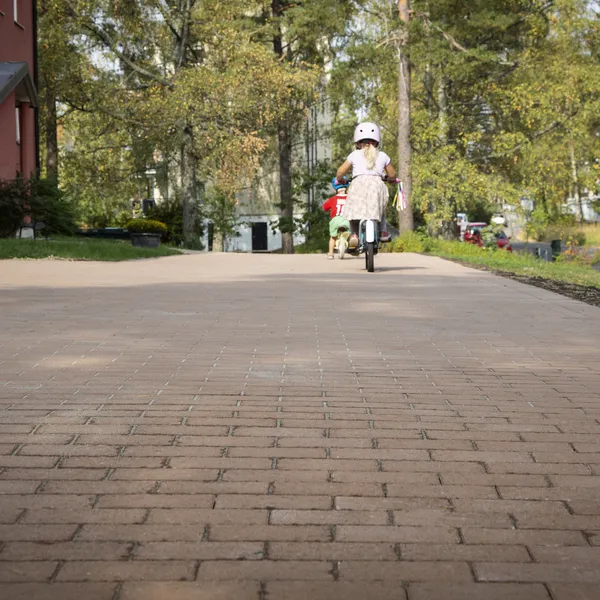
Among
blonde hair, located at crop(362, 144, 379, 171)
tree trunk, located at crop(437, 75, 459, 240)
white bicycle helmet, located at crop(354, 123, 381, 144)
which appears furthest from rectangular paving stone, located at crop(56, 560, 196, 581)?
tree trunk, located at crop(437, 75, 459, 240)

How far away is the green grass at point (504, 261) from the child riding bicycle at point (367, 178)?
9.41ft

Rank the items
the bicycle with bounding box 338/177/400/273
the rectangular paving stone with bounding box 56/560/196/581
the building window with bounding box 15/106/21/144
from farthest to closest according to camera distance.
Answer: the building window with bounding box 15/106/21/144 < the bicycle with bounding box 338/177/400/273 < the rectangular paving stone with bounding box 56/560/196/581

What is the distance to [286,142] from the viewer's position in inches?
1845

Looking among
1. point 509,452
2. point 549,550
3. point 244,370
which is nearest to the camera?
point 549,550

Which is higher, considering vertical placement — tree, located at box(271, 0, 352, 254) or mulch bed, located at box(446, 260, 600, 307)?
tree, located at box(271, 0, 352, 254)

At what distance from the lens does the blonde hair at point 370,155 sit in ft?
54.1

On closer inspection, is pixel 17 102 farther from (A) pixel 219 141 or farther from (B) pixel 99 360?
(B) pixel 99 360

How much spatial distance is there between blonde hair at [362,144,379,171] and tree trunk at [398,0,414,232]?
18849 millimetres

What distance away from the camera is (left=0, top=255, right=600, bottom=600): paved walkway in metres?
3.19

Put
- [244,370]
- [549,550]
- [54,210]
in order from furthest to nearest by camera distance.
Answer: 1. [54,210]
2. [244,370]
3. [549,550]

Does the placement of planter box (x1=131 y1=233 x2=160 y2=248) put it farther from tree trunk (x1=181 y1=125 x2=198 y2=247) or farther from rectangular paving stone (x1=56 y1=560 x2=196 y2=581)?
rectangular paving stone (x1=56 y1=560 x2=196 y2=581)

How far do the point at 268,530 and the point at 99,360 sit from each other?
3938mm

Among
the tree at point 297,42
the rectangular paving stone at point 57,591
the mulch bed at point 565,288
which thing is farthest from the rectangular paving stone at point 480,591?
the tree at point 297,42

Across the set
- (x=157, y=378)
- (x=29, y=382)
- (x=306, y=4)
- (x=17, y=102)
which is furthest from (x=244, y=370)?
(x=306, y=4)
